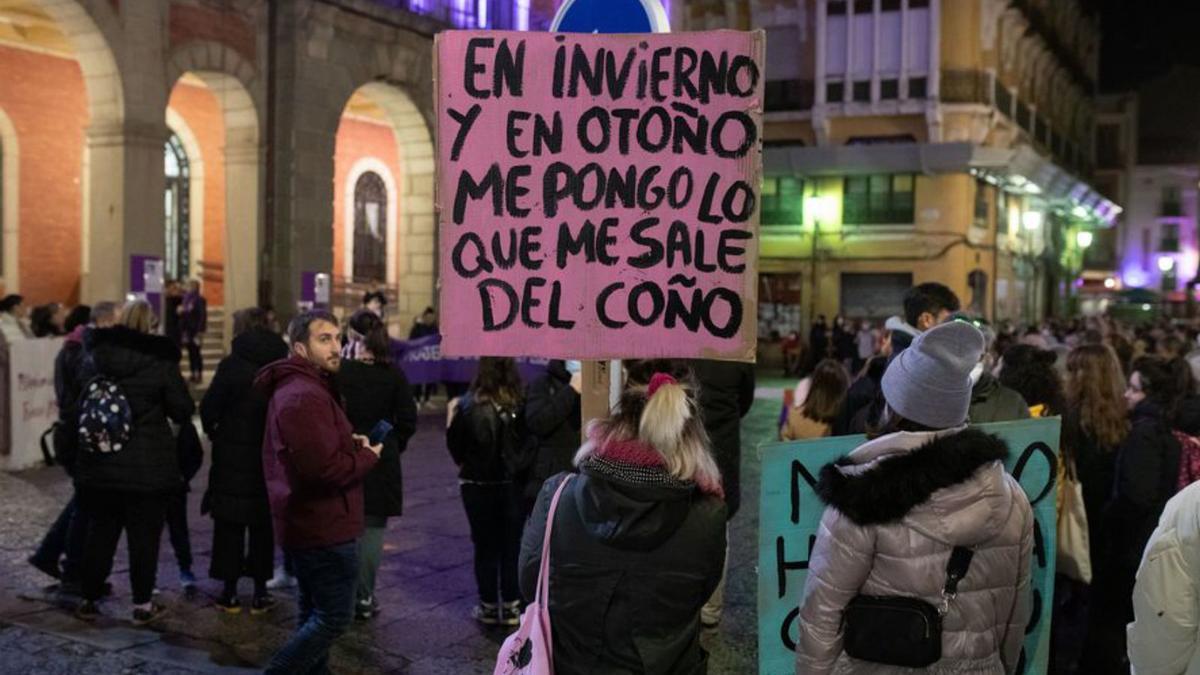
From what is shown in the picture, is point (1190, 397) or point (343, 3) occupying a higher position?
point (343, 3)

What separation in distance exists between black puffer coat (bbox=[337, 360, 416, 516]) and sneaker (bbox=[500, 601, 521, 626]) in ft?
2.70

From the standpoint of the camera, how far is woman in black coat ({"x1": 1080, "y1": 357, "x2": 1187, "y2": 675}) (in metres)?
4.91

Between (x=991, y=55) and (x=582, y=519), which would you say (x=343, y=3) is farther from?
(x=991, y=55)

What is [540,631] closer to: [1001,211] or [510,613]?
[510,613]

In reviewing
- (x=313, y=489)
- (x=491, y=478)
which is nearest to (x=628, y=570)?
(x=313, y=489)

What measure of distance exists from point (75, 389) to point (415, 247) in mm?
15253

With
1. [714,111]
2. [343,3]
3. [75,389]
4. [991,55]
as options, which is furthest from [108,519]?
[991,55]

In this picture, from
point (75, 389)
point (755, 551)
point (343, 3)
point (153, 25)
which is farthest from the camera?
point (343, 3)

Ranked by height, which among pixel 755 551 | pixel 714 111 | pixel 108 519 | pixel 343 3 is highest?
pixel 343 3

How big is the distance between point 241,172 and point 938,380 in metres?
17.4

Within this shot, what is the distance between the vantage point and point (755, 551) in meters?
8.00

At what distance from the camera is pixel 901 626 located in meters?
2.86

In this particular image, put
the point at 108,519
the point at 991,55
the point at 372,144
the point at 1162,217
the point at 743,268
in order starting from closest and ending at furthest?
the point at 743,268 → the point at 108,519 → the point at 372,144 → the point at 991,55 → the point at 1162,217

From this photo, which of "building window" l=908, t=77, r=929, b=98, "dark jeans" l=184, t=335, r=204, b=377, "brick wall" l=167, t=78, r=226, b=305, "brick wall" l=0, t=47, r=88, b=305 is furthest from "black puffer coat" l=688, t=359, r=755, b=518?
"building window" l=908, t=77, r=929, b=98
